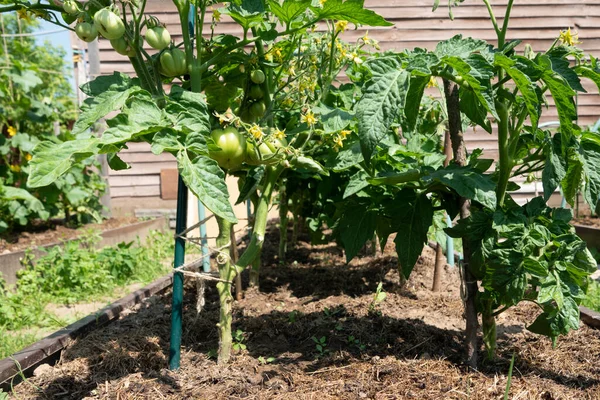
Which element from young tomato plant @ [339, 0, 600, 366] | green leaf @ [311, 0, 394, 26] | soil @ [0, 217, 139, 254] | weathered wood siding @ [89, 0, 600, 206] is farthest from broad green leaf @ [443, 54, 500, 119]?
weathered wood siding @ [89, 0, 600, 206]

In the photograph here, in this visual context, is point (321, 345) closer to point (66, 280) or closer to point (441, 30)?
point (66, 280)

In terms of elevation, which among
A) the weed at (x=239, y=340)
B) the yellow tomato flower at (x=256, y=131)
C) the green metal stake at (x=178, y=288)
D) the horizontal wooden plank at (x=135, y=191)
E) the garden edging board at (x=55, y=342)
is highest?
the yellow tomato flower at (x=256, y=131)

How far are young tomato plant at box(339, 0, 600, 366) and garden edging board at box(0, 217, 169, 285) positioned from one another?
3.15 m

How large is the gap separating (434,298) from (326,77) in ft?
4.39

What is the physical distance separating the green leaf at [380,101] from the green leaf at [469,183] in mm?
393

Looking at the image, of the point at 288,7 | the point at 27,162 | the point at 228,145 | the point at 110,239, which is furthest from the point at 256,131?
the point at 110,239

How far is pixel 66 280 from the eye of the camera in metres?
4.11

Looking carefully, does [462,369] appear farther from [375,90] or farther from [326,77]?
[326,77]

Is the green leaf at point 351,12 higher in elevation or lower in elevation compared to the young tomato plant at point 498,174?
higher

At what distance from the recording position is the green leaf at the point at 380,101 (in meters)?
1.41

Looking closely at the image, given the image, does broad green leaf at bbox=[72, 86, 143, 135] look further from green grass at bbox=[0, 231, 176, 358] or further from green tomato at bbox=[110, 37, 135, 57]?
green grass at bbox=[0, 231, 176, 358]

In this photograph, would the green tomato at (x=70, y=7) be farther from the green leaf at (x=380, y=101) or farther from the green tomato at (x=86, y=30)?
the green leaf at (x=380, y=101)

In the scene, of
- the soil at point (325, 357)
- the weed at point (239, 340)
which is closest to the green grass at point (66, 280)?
the soil at point (325, 357)

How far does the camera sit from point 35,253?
14.7 ft
